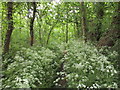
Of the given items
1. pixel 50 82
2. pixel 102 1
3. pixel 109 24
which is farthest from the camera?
pixel 109 24

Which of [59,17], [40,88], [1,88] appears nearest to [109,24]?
[59,17]

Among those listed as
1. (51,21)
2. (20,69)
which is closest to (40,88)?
(20,69)

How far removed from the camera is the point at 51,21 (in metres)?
13.9

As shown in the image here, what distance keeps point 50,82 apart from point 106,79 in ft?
6.99

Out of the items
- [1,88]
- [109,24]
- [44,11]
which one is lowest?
[1,88]

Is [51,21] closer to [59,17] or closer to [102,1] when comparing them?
[59,17]

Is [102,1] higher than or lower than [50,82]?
higher

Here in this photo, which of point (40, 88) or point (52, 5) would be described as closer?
point (40, 88)

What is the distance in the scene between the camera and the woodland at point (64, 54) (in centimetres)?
440

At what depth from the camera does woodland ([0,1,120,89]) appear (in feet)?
14.4

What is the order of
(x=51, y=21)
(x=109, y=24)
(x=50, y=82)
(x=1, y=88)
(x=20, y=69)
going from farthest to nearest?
(x=51, y=21)
(x=109, y=24)
(x=50, y=82)
(x=20, y=69)
(x=1, y=88)

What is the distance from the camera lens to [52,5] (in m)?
12.8

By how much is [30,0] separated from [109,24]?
5820 millimetres

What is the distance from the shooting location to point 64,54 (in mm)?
8688
